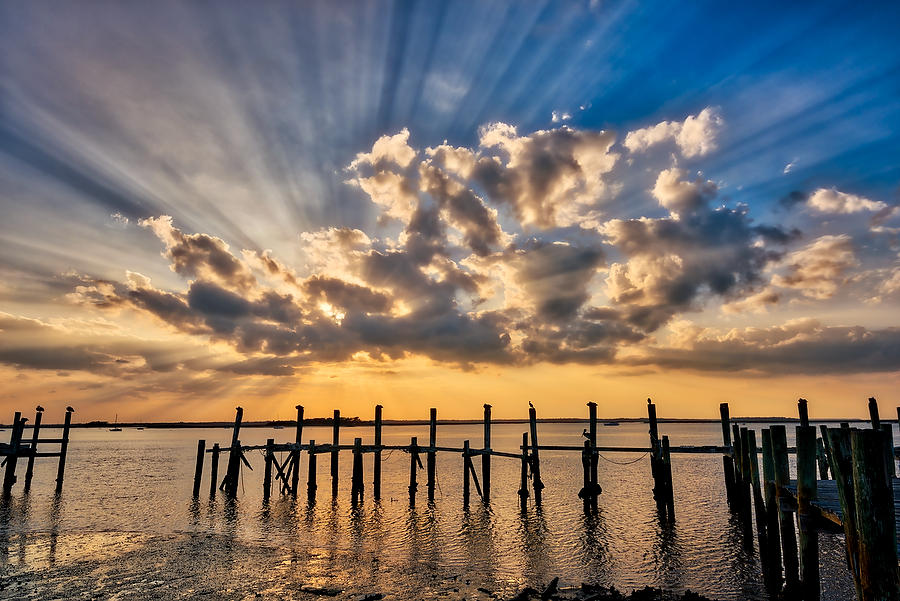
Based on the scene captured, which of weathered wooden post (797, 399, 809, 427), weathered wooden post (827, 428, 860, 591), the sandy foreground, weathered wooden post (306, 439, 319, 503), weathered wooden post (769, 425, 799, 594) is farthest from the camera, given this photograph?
weathered wooden post (306, 439, 319, 503)

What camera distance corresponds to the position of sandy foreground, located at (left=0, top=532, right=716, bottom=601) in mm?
12641

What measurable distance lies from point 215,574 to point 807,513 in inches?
556

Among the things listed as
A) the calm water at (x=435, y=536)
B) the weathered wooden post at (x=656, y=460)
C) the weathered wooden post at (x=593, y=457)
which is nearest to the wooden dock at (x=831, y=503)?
the calm water at (x=435, y=536)

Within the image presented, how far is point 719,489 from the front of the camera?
32.8 metres

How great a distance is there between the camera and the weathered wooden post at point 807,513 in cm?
988

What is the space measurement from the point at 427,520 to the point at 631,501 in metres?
11.9

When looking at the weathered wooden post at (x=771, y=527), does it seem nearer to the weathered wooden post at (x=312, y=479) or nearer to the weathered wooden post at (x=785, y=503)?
the weathered wooden post at (x=785, y=503)

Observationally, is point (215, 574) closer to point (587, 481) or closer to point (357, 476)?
point (357, 476)

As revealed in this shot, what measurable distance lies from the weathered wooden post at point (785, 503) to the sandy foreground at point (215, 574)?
10.1ft

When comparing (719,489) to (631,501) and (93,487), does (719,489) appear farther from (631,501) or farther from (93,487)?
(93,487)

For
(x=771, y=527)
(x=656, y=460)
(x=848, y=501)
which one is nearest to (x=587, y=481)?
(x=656, y=460)

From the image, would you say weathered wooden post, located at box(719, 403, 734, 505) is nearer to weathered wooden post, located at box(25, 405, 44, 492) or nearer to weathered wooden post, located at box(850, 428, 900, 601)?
weathered wooden post, located at box(850, 428, 900, 601)

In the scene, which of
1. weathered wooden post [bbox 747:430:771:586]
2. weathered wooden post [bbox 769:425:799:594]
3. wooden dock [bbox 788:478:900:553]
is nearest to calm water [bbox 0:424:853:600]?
weathered wooden post [bbox 747:430:771:586]

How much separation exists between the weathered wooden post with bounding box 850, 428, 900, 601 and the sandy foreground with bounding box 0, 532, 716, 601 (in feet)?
19.2
